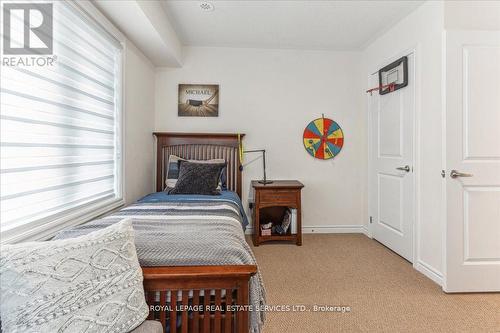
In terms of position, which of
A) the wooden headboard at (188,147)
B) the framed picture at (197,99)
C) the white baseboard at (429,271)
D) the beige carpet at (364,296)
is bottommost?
the beige carpet at (364,296)

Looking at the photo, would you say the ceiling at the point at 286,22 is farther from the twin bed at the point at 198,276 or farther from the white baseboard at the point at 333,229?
the white baseboard at the point at 333,229

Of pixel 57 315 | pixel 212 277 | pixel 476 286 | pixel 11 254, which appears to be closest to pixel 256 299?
pixel 212 277

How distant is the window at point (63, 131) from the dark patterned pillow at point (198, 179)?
0.59 metres

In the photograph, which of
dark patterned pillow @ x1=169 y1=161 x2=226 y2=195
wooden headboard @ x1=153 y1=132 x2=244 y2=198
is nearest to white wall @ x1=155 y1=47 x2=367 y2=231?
wooden headboard @ x1=153 y1=132 x2=244 y2=198

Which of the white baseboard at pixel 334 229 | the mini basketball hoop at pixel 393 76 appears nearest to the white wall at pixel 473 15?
the mini basketball hoop at pixel 393 76

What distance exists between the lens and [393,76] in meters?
2.86

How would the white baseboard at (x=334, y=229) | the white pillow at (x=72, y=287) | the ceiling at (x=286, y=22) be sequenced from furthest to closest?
the white baseboard at (x=334, y=229)
the ceiling at (x=286, y=22)
the white pillow at (x=72, y=287)

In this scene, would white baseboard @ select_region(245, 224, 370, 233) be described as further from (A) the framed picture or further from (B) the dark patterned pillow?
(A) the framed picture

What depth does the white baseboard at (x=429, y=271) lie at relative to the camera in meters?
2.21

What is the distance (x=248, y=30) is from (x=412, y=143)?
2135 mm

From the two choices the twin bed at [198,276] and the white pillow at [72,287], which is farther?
the twin bed at [198,276]

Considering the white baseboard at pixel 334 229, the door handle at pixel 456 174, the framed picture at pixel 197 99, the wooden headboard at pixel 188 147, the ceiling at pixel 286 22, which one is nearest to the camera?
the door handle at pixel 456 174

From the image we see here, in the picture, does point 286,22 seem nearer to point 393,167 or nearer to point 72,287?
point 393,167

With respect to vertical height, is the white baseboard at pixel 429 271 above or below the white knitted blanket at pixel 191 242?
below
